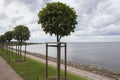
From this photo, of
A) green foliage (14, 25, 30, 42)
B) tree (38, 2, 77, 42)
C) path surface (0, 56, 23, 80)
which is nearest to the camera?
tree (38, 2, 77, 42)

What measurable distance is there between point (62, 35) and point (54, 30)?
2.68ft

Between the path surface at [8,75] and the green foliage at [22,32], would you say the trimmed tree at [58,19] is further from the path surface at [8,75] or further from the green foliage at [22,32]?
the green foliage at [22,32]

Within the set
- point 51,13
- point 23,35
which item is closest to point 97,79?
point 51,13

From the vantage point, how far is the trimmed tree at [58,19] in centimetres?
1480

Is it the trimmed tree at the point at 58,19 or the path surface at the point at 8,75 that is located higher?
the trimmed tree at the point at 58,19

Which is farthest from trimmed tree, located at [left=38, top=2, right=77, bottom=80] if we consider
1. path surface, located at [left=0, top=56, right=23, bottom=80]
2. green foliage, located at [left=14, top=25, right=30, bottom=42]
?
green foliage, located at [left=14, top=25, right=30, bottom=42]

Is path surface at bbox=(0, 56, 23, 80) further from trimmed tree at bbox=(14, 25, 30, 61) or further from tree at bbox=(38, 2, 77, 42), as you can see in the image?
trimmed tree at bbox=(14, 25, 30, 61)

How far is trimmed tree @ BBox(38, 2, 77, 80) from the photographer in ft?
48.6

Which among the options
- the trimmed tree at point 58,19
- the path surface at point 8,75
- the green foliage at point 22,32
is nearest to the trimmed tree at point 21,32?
the green foliage at point 22,32

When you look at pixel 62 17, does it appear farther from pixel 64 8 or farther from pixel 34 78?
pixel 34 78

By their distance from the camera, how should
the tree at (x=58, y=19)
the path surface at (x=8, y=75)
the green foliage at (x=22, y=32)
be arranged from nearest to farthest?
the tree at (x=58, y=19)
the path surface at (x=8, y=75)
the green foliage at (x=22, y=32)

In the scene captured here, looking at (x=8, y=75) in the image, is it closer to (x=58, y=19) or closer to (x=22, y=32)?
(x=58, y=19)

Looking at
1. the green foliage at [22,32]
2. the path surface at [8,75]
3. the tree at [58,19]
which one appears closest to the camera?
the tree at [58,19]

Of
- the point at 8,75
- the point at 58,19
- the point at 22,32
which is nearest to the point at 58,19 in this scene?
the point at 58,19
